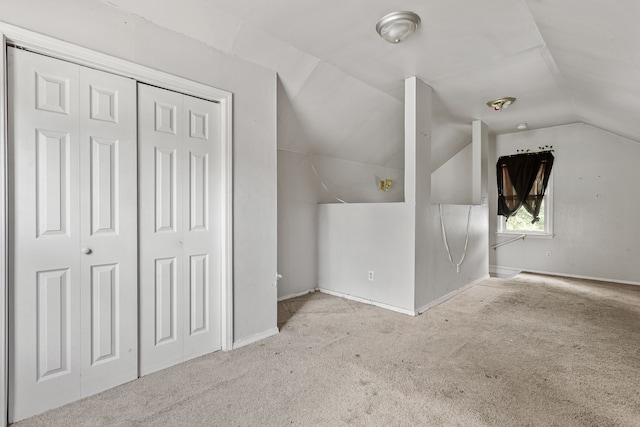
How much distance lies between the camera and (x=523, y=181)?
5309mm

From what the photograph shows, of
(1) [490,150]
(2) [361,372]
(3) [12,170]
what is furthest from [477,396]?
(1) [490,150]

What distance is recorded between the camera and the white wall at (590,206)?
4527mm

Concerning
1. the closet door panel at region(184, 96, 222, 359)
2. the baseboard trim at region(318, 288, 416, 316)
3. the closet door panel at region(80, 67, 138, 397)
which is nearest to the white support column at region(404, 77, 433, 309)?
the baseboard trim at region(318, 288, 416, 316)

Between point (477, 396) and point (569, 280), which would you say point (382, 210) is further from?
point (569, 280)

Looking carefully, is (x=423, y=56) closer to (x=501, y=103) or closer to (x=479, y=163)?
(x=501, y=103)

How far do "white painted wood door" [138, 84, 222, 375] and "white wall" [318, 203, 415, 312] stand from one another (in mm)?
1782

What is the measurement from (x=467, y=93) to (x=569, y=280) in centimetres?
338

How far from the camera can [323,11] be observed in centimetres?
214

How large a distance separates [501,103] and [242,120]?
3.26 metres

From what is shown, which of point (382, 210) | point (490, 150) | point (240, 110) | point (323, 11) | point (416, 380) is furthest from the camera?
point (490, 150)

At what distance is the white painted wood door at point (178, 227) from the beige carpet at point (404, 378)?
0.71 ft

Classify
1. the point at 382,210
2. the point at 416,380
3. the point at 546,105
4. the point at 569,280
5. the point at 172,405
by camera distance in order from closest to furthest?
the point at 172,405, the point at 416,380, the point at 382,210, the point at 546,105, the point at 569,280

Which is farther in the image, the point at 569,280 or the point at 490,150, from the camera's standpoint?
the point at 490,150

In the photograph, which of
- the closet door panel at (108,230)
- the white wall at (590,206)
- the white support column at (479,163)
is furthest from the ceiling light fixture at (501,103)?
the closet door panel at (108,230)
